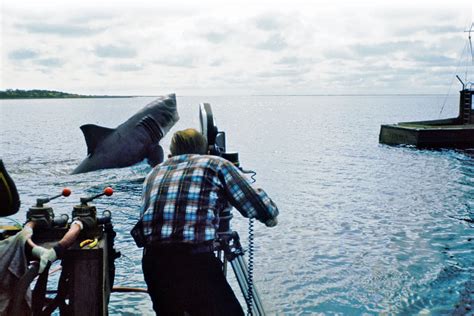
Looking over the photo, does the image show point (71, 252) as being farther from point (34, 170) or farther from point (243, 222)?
point (34, 170)

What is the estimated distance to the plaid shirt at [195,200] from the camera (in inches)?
160

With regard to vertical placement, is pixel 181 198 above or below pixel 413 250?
above

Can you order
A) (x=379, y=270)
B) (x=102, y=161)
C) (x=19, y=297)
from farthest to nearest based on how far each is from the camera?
(x=102, y=161)
(x=379, y=270)
(x=19, y=297)

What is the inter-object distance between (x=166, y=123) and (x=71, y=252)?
76.1 ft

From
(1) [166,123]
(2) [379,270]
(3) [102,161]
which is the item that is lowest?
(2) [379,270]

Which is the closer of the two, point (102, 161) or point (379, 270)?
point (379, 270)

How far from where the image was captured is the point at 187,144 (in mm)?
4422

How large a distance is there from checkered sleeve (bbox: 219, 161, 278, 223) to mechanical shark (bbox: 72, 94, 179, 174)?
21.7m

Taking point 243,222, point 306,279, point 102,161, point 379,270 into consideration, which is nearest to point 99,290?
point 306,279

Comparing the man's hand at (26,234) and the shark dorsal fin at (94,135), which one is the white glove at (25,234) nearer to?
the man's hand at (26,234)

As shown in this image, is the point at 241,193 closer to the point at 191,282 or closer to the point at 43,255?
the point at 191,282

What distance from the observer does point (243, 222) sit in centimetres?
1723

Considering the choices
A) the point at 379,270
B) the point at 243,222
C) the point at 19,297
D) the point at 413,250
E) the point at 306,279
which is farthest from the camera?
the point at 243,222

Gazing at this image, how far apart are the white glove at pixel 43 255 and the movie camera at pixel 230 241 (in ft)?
4.13
